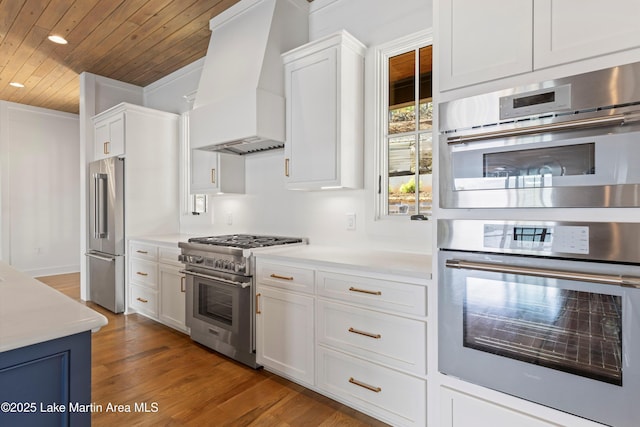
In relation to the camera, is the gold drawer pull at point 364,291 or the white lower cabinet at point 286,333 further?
the white lower cabinet at point 286,333

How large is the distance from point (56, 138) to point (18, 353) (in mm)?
6665

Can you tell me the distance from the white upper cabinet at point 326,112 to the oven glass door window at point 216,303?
3.33 ft

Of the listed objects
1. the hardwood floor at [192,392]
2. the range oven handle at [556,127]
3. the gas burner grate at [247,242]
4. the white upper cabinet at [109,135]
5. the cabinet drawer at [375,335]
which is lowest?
the hardwood floor at [192,392]

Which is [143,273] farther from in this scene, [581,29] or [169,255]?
[581,29]

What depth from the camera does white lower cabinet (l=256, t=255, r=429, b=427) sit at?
177 centimetres

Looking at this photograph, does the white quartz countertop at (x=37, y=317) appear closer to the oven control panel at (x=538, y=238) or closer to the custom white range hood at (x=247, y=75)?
the oven control panel at (x=538, y=238)

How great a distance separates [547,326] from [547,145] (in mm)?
708

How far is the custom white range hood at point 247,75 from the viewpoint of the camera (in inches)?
103

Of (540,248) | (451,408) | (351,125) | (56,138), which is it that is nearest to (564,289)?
(540,248)

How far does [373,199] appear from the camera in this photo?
2.61 m

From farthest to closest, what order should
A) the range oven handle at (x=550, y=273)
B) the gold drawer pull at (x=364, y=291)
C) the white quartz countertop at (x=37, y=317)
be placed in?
the gold drawer pull at (x=364, y=291) → the range oven handle at (x=550, y=273) → the white quartz countertop at (x=37, y=317)

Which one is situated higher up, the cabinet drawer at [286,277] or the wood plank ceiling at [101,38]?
the wood plank ceiling at [101,38]

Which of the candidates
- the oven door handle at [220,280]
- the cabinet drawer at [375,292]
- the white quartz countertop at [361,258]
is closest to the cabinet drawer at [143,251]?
the oven door handle at [220,280]

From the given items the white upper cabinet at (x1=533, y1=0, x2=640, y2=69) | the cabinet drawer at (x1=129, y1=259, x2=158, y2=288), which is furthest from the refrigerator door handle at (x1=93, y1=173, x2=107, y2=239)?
the white upper cabinet at (x1=533, y1=0, x2=640, y2=69)
